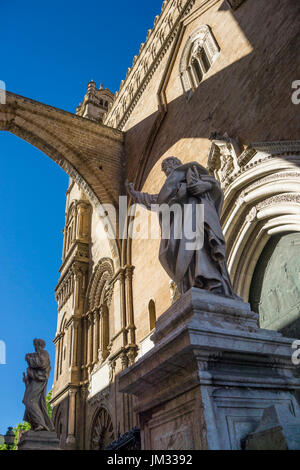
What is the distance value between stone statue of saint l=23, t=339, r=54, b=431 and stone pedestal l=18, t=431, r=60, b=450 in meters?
0.14

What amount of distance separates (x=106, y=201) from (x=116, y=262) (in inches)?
76.0

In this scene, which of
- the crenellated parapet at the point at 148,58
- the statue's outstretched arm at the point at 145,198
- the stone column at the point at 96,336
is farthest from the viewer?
the stone column at the point at 96,336

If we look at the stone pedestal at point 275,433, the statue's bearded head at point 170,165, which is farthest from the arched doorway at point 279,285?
the stone pedestal at point 275,433

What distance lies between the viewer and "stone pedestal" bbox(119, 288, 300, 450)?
1886 millimetres

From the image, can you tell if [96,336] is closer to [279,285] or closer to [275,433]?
[279,285]

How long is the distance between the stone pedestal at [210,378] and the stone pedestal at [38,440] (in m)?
3.32

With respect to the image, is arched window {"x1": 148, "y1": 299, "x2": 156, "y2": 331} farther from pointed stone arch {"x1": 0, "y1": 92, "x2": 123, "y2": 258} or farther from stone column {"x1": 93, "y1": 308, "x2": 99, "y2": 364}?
stone column {"x1": 93, "y1": 308, "x2": 99, "y2": 364}

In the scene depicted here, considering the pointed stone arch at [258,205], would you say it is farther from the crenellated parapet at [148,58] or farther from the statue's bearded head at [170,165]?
the crenellated parapet at [148,58]

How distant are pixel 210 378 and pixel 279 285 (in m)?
4.18

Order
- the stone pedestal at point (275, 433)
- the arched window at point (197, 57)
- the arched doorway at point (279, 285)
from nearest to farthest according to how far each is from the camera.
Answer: the stone pedestal at point (275, 433), the arched doorway at point (279, 285), the arched window at point (197, 57)

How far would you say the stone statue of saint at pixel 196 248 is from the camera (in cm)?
252

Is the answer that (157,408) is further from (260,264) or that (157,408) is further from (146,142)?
(146,142)

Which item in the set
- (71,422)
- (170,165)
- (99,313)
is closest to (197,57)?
(170,165)

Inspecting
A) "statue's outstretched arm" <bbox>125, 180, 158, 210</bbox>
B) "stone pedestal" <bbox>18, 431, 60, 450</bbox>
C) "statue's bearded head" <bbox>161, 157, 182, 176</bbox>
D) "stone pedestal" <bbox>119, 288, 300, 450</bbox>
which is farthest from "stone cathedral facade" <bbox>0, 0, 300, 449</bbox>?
"statue's bearded head" <bbox>161, 157, 182, 176</bbox>
